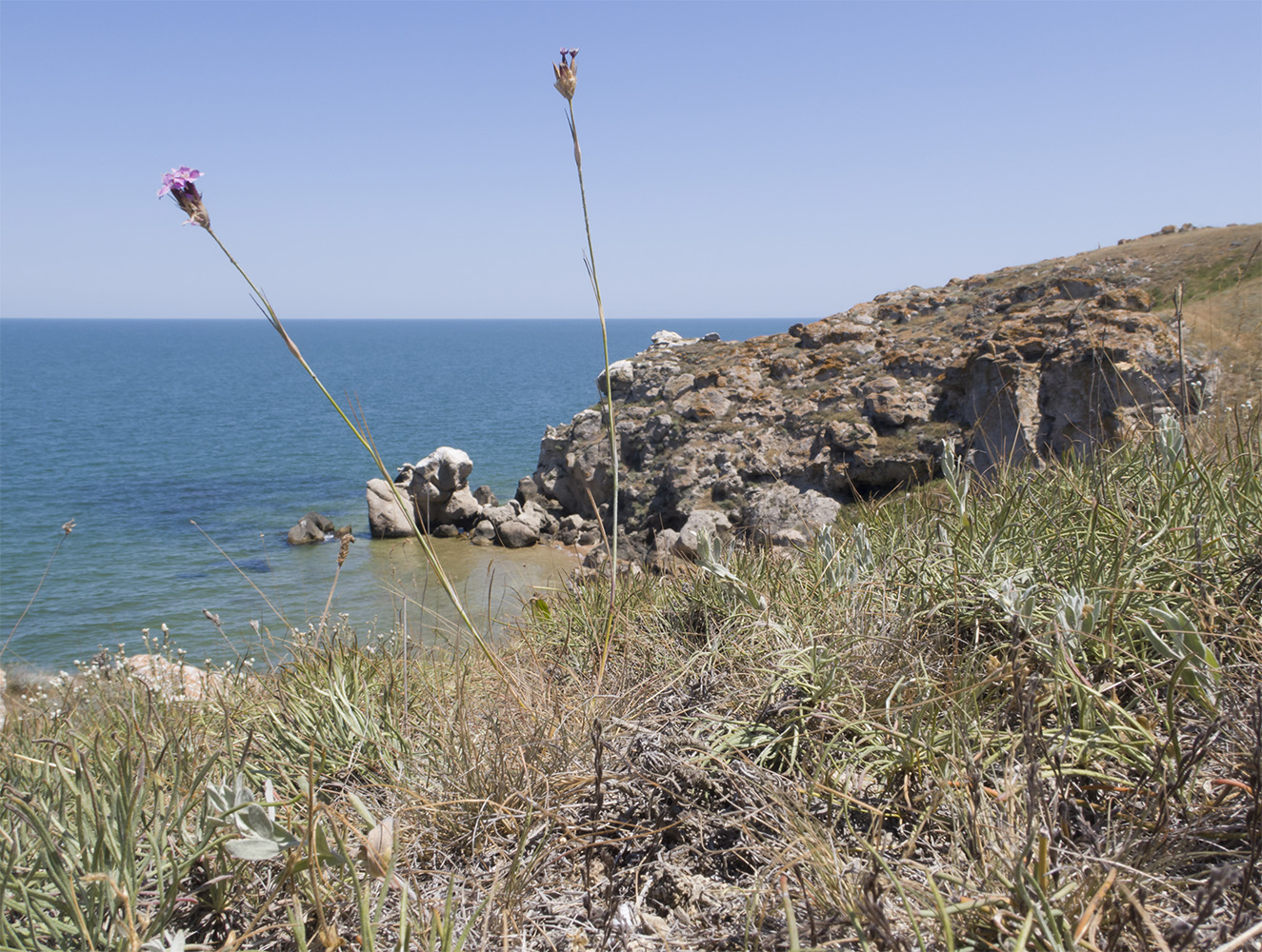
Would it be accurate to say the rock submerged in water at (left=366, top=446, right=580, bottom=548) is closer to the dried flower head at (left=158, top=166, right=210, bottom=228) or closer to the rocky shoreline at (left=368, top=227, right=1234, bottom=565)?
the rocky shoreline at (left=368, top=227, right=1234, bottom=565)

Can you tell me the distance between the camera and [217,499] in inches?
1081

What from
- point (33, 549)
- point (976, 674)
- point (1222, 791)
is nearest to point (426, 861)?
point (976, 674)

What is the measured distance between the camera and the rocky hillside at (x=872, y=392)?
45.9ft

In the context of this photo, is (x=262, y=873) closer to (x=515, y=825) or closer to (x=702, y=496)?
(x=515, y=825)

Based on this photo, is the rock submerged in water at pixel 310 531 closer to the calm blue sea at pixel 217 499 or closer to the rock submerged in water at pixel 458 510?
the calm blue sea at pixel 217 499

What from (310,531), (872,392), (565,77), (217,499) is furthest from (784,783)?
(217,499)

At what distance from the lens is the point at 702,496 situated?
1680 centimetres

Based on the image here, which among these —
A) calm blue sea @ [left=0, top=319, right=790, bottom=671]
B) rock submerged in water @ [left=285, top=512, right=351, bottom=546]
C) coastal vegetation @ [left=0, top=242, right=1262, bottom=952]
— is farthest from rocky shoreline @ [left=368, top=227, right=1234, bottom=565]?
coastal vegetation @ [left=0, top=242, right=1262, bottom=952]

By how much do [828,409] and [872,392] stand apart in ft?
3.51

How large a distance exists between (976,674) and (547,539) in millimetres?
19448

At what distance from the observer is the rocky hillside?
14.0 m

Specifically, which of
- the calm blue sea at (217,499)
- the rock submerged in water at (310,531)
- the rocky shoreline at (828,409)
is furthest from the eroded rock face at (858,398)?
the rock submerged in water at (310,531)

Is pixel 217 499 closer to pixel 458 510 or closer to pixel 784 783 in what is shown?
pixel 458 510

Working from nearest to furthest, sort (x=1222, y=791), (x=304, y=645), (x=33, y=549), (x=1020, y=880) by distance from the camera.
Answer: (x=1020, y=880) → (x=1222, y=791) → (x=304, y=645) → (x=33, y=549)
